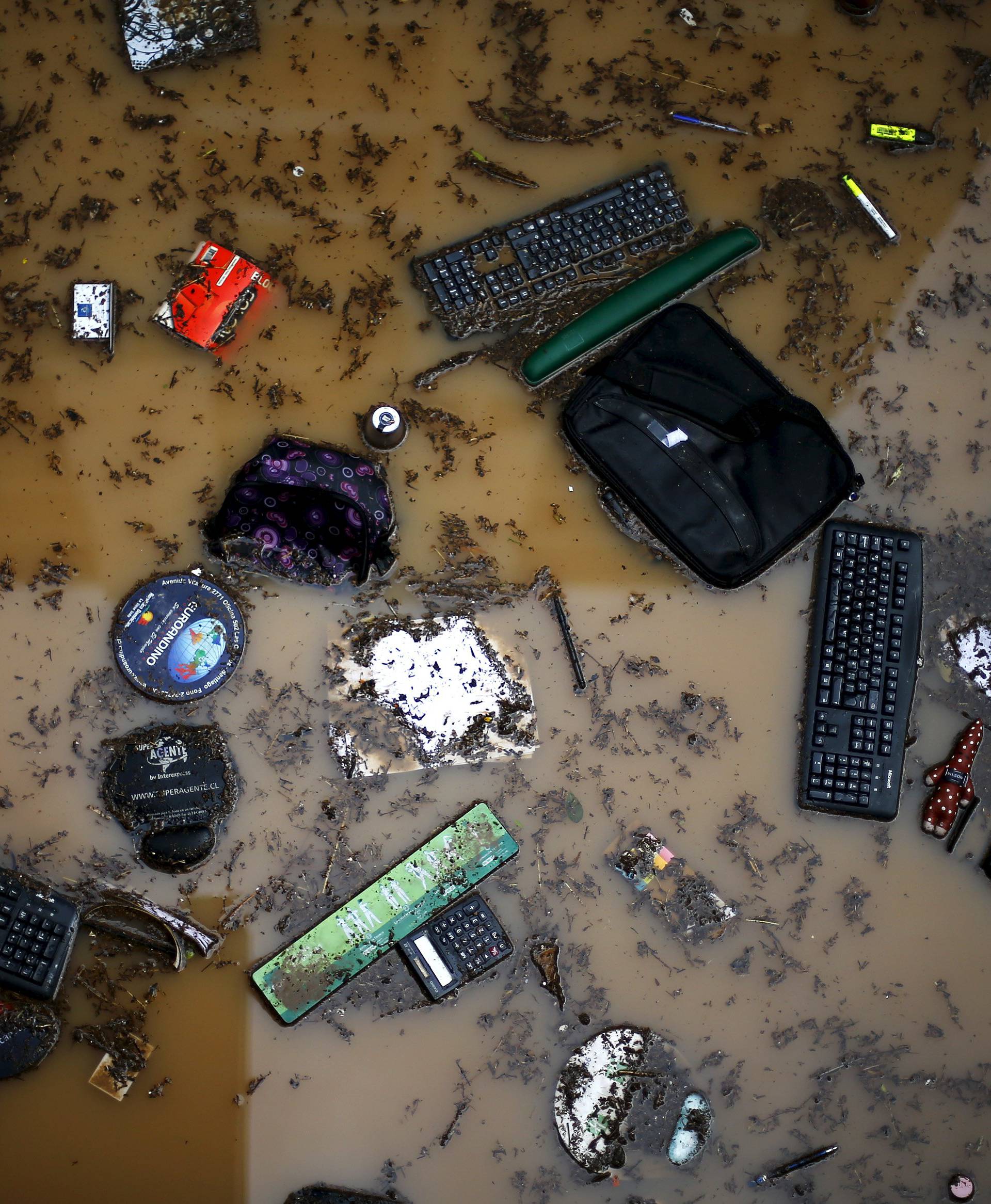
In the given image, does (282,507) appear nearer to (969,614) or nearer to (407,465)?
(407,465)

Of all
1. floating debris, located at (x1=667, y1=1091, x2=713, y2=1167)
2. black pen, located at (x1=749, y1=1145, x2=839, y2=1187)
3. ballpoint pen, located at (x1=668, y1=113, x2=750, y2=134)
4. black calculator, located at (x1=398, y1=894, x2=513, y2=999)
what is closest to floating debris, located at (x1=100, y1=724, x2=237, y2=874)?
black calculator, located at (x1=398, y1=894, x2=513, y2=999)

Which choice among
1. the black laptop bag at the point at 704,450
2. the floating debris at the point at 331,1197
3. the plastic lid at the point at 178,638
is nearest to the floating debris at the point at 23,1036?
the floating debris at the point at 331,1197

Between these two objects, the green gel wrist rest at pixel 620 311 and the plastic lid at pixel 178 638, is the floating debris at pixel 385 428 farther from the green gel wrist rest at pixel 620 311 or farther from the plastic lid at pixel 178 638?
the plastic lid at pixel 178 638

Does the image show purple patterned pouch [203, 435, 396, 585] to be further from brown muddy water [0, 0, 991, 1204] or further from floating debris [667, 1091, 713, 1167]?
floating debris [667, 1091, 713, 1167]

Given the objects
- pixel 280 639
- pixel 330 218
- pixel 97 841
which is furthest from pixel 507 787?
pixel 330 218

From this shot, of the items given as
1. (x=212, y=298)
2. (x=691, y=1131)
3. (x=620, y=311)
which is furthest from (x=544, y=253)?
(x=691, y=1131)

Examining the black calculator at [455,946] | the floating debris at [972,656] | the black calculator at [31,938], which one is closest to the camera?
the black calculator at [31,938]
